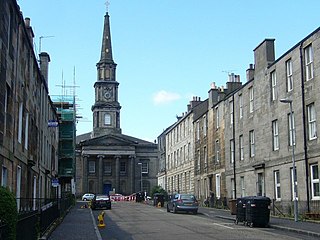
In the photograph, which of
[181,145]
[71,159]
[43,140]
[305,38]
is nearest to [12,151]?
[43,140]

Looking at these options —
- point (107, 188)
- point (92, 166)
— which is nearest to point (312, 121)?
point (107, 188)

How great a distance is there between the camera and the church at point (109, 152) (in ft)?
326

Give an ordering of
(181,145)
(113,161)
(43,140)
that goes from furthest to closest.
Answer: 1. (113,161)
2. (181,145)
3. (43,140)

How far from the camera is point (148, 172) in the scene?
105 meters

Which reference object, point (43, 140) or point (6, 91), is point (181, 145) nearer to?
point (43, 140)

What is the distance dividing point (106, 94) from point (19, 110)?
80.7 metres

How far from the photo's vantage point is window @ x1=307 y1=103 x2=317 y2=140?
27594mm

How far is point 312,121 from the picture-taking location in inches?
1099

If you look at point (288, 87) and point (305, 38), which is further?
point (288, 87)

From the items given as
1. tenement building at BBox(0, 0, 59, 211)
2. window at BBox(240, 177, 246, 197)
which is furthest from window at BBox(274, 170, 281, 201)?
tenement building at BBox(0, 0, 59, 211)

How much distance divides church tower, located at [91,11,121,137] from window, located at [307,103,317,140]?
76.7 metres

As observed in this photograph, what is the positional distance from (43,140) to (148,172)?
7100 centimetres

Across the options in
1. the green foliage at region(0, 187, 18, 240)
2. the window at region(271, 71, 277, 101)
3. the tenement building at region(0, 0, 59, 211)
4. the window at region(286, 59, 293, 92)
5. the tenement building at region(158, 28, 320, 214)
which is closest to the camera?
the green foliage at region(0, 187, 18, 240)

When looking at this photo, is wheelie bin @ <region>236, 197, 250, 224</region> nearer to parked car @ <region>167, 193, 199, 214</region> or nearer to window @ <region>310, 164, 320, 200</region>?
window @ <region>310, 164, 320, 200</region>
